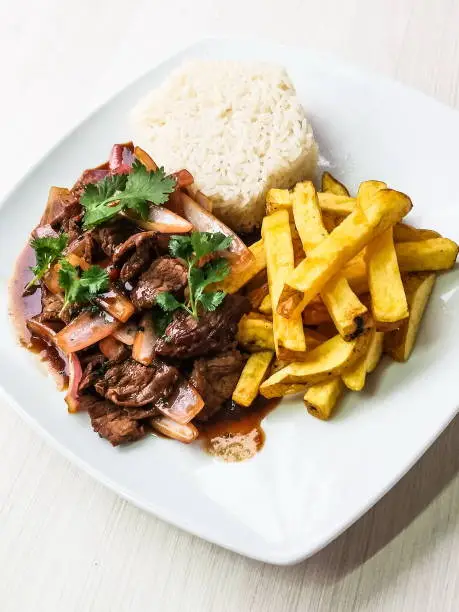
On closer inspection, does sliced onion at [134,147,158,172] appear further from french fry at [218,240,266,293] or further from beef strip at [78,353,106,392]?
beef strip at [78,353,106,392]

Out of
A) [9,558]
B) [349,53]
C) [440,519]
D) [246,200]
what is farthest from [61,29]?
[440,519]

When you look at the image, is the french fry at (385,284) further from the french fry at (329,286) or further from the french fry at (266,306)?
the french fry at (266,306)

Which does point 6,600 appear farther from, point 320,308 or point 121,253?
point 320,308

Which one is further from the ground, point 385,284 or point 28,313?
point 28,313

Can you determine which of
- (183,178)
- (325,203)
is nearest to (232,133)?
(183,178)

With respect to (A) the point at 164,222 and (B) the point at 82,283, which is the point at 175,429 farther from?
(A) the point at 164,222

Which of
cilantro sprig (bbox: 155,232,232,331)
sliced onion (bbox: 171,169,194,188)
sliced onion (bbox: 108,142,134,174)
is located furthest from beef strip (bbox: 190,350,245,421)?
sliced onion (bbox: 108,142,134,174)

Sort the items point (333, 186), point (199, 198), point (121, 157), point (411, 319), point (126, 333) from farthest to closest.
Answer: point (121, 157) → point (199, 198) → point (333, 186) → point (126, 333) → point (411, 319)
